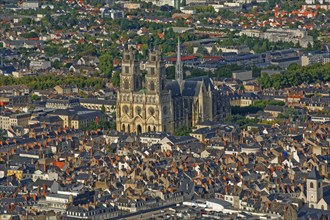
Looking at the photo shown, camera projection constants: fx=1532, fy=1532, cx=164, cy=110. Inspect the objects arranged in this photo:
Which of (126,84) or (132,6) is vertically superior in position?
(132,6)

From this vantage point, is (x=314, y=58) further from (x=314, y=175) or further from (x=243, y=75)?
(x=314, y=175)

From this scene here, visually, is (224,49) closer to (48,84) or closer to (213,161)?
(48,84)

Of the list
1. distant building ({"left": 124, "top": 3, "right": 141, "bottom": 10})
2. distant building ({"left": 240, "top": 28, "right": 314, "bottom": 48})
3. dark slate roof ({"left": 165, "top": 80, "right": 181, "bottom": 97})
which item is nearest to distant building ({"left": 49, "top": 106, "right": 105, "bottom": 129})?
dark slate roof ({"left": 165, "top": 80, "right": 181, "bottom": 97})

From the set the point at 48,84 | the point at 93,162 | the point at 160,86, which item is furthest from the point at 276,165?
the point at 48,84

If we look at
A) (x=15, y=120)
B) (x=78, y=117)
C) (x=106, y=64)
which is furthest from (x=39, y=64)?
(x=78, y=117)

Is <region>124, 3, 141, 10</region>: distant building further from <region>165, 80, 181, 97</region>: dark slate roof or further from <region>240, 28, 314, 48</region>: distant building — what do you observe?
<region>165, 80, 181, 97</region>: dark slate roof

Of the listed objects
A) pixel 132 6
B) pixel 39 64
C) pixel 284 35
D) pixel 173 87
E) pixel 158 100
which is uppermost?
pixel 132 6

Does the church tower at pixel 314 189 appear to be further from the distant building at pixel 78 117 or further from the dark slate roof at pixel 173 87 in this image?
the distant building at pixel 78 117
